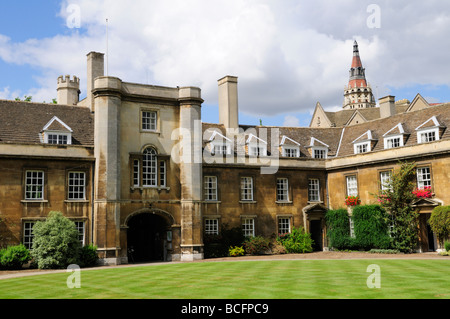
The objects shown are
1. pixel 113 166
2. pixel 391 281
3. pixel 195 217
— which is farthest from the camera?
pixel 195 217

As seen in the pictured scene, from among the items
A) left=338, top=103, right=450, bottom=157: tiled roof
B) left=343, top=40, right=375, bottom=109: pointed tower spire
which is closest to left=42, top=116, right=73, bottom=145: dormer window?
left=338, top=103, right=450, bottom=157: tiled roof

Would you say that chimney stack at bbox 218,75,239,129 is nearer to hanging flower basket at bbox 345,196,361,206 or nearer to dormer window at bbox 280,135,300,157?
dormer window at bbox 280,135,300,157

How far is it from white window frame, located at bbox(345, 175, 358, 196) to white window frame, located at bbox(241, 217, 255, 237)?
7.63m

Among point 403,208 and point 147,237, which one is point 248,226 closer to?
point 147,237

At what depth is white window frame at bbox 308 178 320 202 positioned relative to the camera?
37094 millimetres

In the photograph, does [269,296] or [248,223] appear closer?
[269,296]

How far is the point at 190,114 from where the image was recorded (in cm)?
3162

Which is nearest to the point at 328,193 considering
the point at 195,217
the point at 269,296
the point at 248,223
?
the point at 248,223

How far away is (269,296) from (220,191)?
2183 cm

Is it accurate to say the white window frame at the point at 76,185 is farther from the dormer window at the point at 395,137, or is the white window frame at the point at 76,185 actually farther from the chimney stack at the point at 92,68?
the dormer window at the point at 395,137

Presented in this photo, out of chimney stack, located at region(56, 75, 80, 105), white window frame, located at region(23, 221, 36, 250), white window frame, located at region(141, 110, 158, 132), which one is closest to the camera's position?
white window frame, located at region(23, 221, 36, 250)

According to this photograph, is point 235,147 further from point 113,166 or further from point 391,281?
point 391,281

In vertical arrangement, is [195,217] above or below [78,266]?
above

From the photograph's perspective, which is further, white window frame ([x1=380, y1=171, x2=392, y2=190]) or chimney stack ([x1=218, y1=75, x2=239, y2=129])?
chimney stack ([x1=218, y1=75, x2=239, y2=129])
